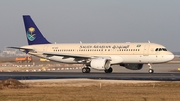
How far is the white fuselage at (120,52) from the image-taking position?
177 ft

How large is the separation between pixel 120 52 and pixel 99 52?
317 centimetres

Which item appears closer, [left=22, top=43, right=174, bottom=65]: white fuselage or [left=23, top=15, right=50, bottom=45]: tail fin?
[left=22, top=43, right=174, bottom=65]: white fuselage

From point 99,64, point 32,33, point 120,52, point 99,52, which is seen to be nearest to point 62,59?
point 99,52

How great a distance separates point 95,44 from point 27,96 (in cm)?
3208

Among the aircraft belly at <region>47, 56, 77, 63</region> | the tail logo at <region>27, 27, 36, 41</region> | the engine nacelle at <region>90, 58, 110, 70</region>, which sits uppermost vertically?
the tail logo at <region>27, 27, 36, 41</region>

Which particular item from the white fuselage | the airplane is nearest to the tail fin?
the airplane

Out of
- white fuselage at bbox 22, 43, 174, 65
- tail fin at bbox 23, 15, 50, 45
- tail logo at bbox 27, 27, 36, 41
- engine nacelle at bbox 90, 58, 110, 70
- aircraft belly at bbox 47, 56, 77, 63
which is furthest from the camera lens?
tail logo at bbox 27, 27, 36, 41

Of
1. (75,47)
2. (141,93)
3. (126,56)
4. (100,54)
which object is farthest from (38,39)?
(141,93)

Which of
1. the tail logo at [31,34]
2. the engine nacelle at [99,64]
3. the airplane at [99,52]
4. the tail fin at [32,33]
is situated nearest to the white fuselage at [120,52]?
the airplane at [99,52]

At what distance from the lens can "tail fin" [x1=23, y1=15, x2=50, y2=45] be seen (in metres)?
63.7

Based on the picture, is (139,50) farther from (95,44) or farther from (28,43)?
(28,43)

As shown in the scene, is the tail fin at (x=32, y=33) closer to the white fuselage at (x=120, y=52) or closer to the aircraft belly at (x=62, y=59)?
the white fuselage at (x=120, y=52)

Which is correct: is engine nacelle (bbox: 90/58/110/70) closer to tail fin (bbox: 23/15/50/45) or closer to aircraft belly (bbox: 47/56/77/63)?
aircraft belly (bbox: 47/56/77/63)

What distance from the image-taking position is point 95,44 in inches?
2311
